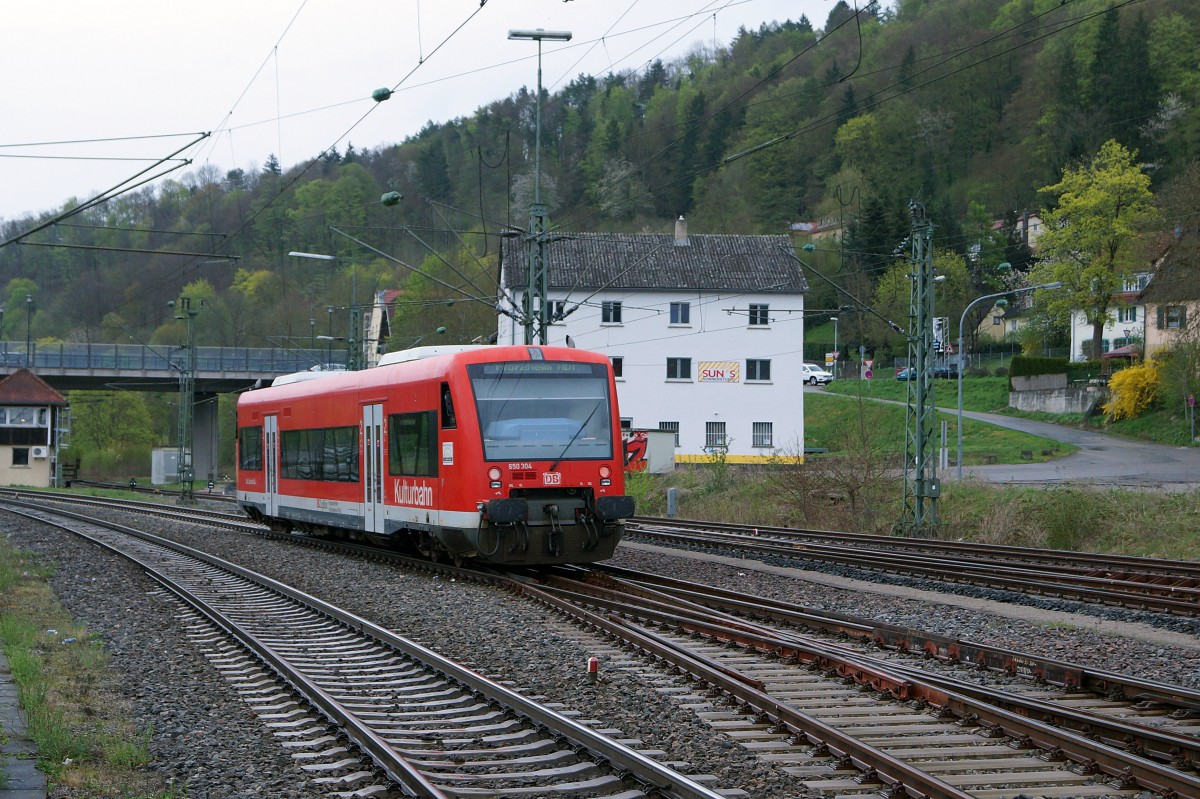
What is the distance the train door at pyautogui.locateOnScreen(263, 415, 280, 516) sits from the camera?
2627 centimetres

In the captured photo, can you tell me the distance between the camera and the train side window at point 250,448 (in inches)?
1098

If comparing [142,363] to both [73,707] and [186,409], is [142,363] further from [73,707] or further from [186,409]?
[73,707]

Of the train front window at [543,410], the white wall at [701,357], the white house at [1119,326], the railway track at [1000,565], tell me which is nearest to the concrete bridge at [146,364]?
the white wall at [701,357]

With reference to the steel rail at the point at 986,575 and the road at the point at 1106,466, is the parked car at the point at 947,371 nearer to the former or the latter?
the road at the point at 1106,466

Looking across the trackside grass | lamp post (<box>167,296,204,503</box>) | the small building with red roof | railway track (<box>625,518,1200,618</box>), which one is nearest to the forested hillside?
the small building with red roof

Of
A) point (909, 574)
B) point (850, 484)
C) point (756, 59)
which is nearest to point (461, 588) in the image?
point (909, 574)

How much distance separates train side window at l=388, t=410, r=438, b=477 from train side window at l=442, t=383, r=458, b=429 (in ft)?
1.00

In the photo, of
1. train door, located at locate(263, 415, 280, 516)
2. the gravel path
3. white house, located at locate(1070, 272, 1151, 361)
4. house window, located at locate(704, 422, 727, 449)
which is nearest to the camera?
the gravel path

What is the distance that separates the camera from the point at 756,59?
78875 millimetres

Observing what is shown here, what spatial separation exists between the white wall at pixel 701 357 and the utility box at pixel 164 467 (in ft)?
82.9

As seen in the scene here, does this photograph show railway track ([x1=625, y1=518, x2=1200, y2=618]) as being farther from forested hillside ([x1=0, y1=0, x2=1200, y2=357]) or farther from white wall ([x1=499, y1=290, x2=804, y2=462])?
forested hillside ([x1=0, y1=0, x2=1200, y2=357])

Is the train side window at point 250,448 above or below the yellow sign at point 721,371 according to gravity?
below

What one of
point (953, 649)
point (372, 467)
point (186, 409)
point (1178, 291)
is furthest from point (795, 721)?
point (186, 409)

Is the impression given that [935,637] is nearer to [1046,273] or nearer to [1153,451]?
[1153,451]
